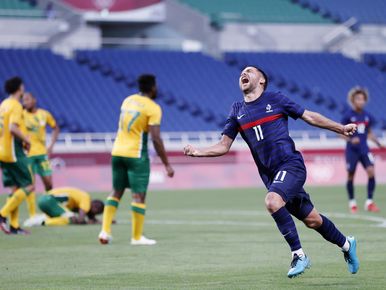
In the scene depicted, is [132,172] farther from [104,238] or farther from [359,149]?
[359,149]

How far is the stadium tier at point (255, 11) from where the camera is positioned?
140 feet

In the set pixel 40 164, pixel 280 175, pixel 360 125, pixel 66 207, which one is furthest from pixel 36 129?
pixel 280 175

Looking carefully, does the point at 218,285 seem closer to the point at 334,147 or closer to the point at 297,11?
the point at 334,147

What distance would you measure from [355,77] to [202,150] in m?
33.2

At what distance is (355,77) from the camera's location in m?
42.5

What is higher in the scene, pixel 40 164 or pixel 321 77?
pixel 40 164

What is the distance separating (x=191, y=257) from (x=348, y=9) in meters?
34.3

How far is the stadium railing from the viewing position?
33.0m

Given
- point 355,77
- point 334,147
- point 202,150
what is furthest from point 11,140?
point 355,77

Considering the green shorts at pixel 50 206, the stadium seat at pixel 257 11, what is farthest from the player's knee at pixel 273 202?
the stadium seat at pixel 257 11

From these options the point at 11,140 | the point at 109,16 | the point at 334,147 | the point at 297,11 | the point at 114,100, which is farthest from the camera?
the point at 297,11

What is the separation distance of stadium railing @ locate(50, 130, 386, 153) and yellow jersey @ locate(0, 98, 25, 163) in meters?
16.1

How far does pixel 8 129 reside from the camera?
15.9 metres

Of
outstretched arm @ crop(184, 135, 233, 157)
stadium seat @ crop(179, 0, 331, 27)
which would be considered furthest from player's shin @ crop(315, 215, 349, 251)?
stadium seat @ crop(179, 0, 331, 27)
